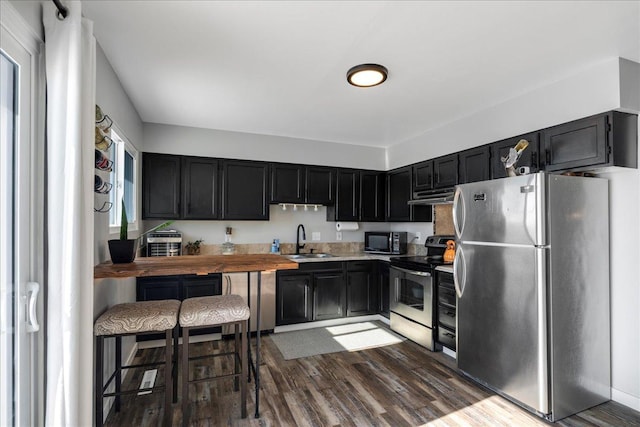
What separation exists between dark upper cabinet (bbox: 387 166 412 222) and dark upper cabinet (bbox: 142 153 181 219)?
9.33 ft

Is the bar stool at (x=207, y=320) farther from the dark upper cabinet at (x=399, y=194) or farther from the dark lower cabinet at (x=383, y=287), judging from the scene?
the dark upper cabinet at (x=399, y=194)

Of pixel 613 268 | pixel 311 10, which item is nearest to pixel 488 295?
pixel 613 268

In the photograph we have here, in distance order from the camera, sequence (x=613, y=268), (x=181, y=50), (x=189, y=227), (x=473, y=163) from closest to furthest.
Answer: (x=181, y=50) < (x=613, y=268) < (x=473, y=163) < (x=189, y=227)

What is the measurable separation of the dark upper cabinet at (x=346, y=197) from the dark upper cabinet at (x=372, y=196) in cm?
8

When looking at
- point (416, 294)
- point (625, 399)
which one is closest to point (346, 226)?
point (416, 294)

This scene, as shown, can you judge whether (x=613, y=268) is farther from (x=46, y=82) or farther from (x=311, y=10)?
(x=46, y=82)

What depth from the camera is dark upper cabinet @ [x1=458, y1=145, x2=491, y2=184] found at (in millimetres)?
3146

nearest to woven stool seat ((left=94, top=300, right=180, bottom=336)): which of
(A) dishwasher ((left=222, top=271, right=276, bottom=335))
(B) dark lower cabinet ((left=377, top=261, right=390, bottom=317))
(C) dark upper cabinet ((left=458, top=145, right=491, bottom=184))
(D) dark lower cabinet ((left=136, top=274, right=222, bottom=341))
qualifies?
(D) dark lower cabinet ((left=136, top=274, right=222, bottom=341))

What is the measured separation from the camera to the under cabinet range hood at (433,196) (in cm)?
353

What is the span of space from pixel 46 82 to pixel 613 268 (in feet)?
12.3

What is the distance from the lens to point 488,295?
8.55ft

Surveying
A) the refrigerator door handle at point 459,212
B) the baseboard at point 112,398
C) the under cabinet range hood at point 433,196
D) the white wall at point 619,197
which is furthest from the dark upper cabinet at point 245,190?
the white wall at point 619,197

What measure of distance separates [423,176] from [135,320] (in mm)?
3387

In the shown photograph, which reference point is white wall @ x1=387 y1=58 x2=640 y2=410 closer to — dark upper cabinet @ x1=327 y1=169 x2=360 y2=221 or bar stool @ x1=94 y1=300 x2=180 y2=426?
dark upper cabinet @ x1=327 y1=169 x2=360 y2=221
